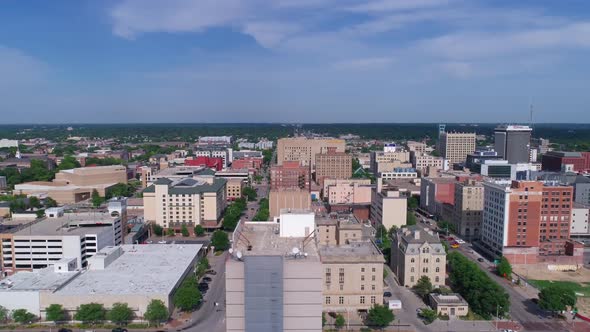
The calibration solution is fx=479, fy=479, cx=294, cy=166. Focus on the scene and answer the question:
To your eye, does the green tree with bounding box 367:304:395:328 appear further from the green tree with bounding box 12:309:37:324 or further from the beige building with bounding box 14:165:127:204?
the beige building with bounding box 14:165:127:204

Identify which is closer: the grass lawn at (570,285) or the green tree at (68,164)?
the grass lawn at (570,285)

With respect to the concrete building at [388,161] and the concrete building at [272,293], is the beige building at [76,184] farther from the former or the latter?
the concrete building at [272,293]

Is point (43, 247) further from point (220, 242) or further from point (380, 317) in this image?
point (380, 317)

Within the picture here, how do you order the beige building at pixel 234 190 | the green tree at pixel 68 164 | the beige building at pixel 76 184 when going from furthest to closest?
the green tree at pixel 68 164, the beige building at pixel 234 190, the beige building at pixel 76 184

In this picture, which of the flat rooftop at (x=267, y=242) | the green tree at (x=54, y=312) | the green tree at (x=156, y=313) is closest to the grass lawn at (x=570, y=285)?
the flat rooftop at (x=267, y=242)

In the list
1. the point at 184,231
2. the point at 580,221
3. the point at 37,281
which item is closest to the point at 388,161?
the point at 580,221

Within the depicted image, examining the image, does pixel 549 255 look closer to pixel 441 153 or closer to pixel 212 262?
pixel 212 262
